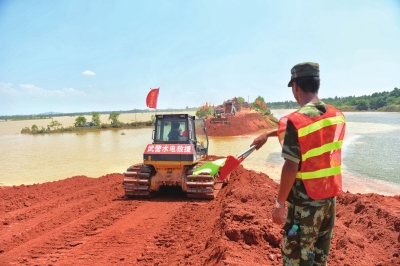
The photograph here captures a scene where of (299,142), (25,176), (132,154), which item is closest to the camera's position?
(299,142)

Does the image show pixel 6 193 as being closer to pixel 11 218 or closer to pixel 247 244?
pixel 11 218

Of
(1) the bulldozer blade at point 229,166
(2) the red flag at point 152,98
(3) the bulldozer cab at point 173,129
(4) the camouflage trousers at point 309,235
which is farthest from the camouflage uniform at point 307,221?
(2) the red flag at point 152,98

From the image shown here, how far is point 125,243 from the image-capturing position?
4.76 m

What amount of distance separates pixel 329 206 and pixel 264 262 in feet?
5.81

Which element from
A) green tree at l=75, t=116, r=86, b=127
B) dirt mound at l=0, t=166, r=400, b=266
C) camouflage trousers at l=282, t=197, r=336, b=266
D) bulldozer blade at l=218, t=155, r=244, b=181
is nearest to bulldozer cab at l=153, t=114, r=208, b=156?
dirt mound at l=0, t=166, r=400, b=266

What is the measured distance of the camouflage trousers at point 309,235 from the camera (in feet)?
7.07

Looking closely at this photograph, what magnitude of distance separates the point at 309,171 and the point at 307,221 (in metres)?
0.39

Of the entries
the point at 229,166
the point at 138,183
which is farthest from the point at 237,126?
the point at 229,166

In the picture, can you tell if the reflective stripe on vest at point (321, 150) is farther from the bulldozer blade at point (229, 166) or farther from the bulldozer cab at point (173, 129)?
the bulldozer cab at point (173, 129)

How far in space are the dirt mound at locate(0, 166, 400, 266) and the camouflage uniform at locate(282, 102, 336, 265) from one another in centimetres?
133

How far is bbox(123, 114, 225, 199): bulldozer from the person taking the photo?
7578 millimetres

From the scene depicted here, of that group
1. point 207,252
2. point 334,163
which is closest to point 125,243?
point 207,252

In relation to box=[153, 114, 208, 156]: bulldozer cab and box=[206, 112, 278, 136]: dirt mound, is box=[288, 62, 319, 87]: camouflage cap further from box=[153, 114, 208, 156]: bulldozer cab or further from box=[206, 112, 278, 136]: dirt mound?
box=[206, 112, 278, 136]: dirt mound

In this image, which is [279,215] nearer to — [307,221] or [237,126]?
[307,221]
